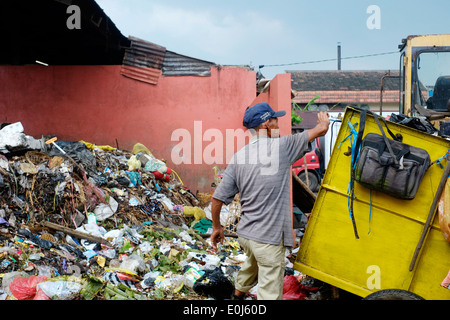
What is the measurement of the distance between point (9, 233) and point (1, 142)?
2148 mm

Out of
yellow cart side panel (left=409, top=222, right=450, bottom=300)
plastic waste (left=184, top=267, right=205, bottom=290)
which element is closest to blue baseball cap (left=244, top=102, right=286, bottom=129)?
yellow cart side panel (left=409, top=222, right=450, bottom=300)

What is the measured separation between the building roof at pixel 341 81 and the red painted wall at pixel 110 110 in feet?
60.4

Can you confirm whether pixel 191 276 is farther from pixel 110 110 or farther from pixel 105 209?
pixel 110 110

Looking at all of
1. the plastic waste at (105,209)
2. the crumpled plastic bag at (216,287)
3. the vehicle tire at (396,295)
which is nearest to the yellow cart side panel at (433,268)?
the vehicle tire at (396,295)

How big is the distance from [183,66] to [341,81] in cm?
2121

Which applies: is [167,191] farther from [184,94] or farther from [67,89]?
[67,89]

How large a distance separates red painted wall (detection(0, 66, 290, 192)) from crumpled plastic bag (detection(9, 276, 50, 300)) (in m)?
5.85

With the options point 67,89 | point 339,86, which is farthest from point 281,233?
point 339,86

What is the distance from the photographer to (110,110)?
10.1 metres

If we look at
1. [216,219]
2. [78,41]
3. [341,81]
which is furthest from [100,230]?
[341,81]

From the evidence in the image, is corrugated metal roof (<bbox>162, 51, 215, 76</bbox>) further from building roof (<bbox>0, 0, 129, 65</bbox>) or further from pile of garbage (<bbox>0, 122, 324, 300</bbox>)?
pile of garbage (<bbox>0, 122, 324, 300</bbox>)

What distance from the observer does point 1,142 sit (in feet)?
23.1

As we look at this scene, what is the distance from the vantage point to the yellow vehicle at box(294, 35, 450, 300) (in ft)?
11.4

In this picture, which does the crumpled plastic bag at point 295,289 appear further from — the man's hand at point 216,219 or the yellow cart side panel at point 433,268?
the yellow cart side panel at point 433,268
